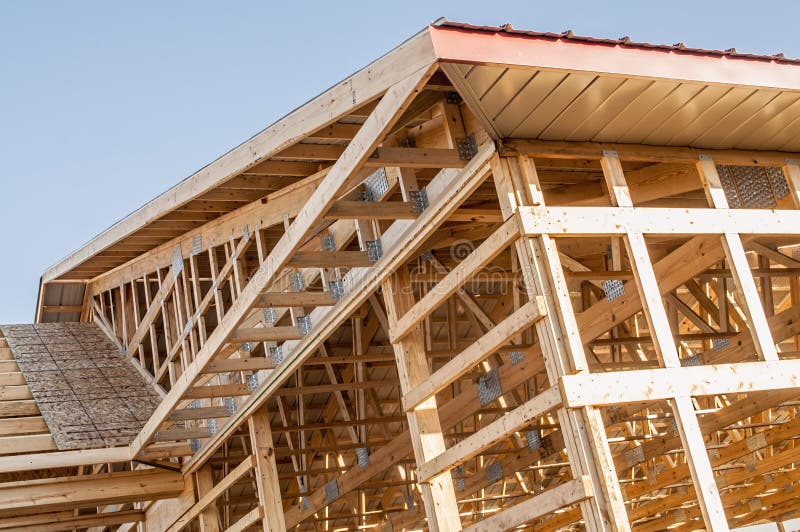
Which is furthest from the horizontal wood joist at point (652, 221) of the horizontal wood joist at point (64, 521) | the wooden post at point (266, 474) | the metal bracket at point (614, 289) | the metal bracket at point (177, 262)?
the horizontal wood joist at point (64, 521)

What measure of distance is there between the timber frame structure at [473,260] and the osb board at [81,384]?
23cm

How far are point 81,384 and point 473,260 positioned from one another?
7833 millimetres

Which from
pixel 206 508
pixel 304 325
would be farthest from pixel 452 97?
pixel 206 508

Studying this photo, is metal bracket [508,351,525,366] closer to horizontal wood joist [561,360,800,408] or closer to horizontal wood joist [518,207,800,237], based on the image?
horizontal wood joist [518,207,800,237]

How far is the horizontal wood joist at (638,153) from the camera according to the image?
6.64 metres

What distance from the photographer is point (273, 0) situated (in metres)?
78.0

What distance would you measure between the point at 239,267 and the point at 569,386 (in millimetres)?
4399

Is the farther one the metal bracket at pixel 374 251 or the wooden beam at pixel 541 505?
the metal bracket at pixel 374 251

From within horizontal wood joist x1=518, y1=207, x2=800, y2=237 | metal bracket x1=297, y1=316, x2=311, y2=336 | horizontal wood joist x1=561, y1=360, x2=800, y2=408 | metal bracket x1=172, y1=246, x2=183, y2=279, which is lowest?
horizontal wood joist x1=561, y1=360, x2=800, y2=408

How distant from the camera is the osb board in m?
11.4

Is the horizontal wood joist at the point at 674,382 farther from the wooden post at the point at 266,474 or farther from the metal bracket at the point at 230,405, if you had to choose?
the metal bracket at the point at 230,405

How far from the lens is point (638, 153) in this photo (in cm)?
709

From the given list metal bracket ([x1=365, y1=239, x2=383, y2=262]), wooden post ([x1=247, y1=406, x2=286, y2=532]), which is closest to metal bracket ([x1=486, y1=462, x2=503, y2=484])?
wooden post ([x1=247, y1=406, x2=286, y2=532])

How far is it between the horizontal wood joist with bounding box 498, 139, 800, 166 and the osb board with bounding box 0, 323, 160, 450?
265 inches
